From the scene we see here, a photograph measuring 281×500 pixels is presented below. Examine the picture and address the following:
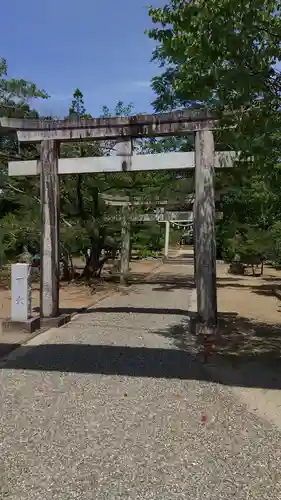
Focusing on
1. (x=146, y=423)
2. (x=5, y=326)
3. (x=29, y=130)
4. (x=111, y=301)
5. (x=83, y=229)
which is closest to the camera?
(x=146, y=423)

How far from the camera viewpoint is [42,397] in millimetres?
5145

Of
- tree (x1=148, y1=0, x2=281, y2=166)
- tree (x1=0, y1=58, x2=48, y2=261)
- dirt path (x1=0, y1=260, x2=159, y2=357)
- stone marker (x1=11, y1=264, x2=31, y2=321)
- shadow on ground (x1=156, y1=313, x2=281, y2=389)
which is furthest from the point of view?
tree (x1=0, y1=58, x2=48, y2=261)

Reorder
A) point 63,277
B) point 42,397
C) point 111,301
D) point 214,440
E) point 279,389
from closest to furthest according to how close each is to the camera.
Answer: point 214,440 < point 42,397 < point 279,389 < point 111,301 < point 63,277

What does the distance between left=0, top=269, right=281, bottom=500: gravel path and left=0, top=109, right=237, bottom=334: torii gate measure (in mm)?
2078

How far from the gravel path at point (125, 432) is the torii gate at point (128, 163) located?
208cm

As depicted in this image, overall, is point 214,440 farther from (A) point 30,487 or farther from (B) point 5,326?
(B) point 5,326

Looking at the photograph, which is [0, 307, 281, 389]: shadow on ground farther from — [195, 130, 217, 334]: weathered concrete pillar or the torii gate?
the torii gate

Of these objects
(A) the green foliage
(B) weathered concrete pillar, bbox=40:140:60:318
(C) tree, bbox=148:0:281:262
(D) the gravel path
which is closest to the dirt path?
(D) the gravel path

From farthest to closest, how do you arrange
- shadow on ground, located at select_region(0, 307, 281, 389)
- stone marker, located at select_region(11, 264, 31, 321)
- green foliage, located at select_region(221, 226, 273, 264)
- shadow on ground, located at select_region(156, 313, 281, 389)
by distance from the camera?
green foliage, located at select_region(221, 226, 273, 264)
stone marker, located at select_region(11, 264, 31, 321)
shadow on ground, located at select_region(0, 307, 281, 389)
shadow on ground, located at select_region(156, 313, 281, 389)

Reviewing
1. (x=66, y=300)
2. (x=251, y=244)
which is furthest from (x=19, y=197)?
(x=251, y=244)

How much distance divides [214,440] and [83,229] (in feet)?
42.3

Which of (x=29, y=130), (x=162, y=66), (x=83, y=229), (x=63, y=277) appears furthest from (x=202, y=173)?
(x=63, y=277)

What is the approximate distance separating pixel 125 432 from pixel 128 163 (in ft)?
19.7

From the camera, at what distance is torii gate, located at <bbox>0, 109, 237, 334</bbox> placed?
8.79 meters
